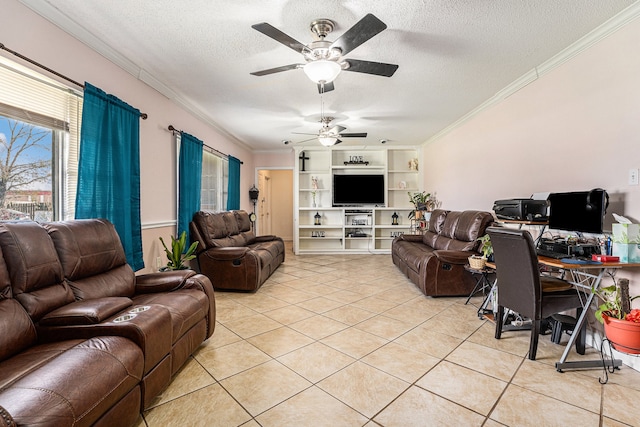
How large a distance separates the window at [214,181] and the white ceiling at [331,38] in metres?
1.10

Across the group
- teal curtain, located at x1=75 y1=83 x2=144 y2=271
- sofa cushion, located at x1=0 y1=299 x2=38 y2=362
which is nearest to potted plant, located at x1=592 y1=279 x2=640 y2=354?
sofa cushion, located at x1=0 y1=299 x2=38 y2=362

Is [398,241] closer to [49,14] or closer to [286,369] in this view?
[286,369]

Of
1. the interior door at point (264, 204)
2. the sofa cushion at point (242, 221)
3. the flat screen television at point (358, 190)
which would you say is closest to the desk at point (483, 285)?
the flat screen television at point (358, 190)

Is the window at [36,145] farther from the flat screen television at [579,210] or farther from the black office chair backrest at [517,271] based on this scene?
the flat screen television at [579,210]

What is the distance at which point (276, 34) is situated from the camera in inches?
76.8

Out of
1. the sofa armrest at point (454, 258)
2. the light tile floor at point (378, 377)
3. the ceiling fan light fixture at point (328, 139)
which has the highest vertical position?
the ceiling fan light fixture at point (328, 139)

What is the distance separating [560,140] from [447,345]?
7.45 ft

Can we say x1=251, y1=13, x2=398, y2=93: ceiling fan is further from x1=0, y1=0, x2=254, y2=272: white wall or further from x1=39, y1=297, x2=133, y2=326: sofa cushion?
x1=39, y1=297, x2=133, y2=326: sofa cushion

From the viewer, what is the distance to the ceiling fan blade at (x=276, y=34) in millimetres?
1848

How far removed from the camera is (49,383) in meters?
1.09

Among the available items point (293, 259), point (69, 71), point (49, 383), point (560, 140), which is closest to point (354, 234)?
point (293, 259)

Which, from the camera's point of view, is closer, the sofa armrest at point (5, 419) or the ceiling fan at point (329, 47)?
the sofa armrest at point (5, 419)

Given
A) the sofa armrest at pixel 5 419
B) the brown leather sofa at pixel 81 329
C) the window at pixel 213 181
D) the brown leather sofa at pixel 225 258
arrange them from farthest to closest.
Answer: the window at pixel 213 181 → the brown leather sofa at pixel 225 258 → the brown leather sofa at pixel 81 329 → the sofa armrest at pixel 5 419

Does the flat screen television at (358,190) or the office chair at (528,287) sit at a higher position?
the flat screen television at (358,190)
